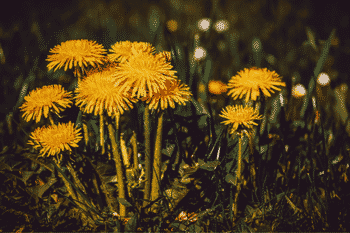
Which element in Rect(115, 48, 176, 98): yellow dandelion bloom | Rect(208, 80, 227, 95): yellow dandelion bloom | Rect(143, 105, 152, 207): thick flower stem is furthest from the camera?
Rect(208, 80, 227, 95): yellow dandelion bloom

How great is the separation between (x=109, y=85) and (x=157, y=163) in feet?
0.81

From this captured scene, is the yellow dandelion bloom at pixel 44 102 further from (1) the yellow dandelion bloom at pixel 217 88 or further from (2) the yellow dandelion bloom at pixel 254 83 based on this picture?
(1) the yellow dandelion bloom at pixel 217 88

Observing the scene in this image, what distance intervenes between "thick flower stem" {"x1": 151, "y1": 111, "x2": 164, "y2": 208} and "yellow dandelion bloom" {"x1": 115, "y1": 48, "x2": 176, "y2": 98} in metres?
0.11

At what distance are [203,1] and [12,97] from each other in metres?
2.41

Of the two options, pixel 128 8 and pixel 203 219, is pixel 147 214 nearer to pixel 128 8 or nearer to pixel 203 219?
pixel 203 219

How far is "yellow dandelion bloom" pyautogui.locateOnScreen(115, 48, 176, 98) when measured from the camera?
606mm

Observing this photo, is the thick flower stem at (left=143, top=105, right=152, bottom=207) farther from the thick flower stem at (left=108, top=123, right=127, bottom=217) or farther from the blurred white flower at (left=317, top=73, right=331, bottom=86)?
the blurred white flower at (left=317, top=73, right=331, bottom=86)

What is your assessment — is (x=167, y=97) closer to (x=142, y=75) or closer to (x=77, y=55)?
(x=142, y=75)

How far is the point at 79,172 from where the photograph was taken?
85 cm

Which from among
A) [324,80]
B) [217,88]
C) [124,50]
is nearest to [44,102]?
[124,50]

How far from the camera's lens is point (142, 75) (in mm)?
612

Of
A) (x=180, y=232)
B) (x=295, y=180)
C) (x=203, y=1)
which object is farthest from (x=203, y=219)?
(x=203, y=1)

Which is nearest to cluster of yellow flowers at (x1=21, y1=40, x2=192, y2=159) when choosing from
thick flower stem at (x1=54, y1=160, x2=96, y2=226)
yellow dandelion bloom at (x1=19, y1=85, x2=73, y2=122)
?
yellow dandelion bloom at (x1=19, y1=85, x2=73, y2=122)

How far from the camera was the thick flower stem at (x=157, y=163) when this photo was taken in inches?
28.6
